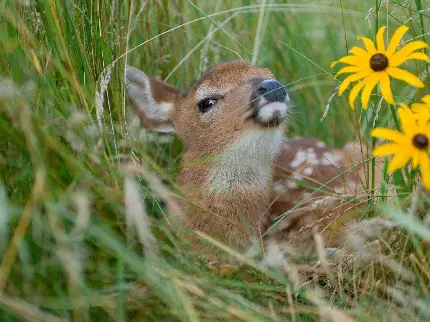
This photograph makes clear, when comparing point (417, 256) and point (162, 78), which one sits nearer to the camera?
point (417, 256)

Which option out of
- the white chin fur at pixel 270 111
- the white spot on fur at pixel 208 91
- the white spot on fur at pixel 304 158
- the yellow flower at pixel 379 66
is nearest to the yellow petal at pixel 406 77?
the yellow flower at pixel 379 66

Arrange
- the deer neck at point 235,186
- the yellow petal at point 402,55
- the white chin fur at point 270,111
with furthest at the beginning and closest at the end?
the deer neck at point 235,186, the white chin fur at point 270,111, the yellow petal at point 402,55

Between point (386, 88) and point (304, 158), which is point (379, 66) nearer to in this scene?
point (386, 88)

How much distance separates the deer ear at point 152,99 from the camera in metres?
4.06

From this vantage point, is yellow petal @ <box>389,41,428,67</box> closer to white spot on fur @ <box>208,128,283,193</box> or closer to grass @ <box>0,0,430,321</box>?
grass @ <box>0,0,430,321</box>

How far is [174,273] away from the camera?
7.61ft

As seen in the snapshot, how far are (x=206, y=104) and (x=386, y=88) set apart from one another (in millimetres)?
1564

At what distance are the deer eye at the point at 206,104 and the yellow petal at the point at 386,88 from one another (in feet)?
4.73

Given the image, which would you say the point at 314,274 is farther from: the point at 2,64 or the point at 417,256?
the point at 2,64

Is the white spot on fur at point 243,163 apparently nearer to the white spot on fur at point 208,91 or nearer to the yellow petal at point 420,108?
the white spot on fur at point 208,91

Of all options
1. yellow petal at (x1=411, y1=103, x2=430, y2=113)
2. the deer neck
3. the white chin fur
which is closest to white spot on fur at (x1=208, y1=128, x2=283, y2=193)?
the deer neck

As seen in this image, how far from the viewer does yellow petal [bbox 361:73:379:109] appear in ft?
8.30

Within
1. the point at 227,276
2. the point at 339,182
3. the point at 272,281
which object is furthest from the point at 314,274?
the point at 339,182

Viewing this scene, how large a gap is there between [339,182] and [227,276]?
1.77 metres
